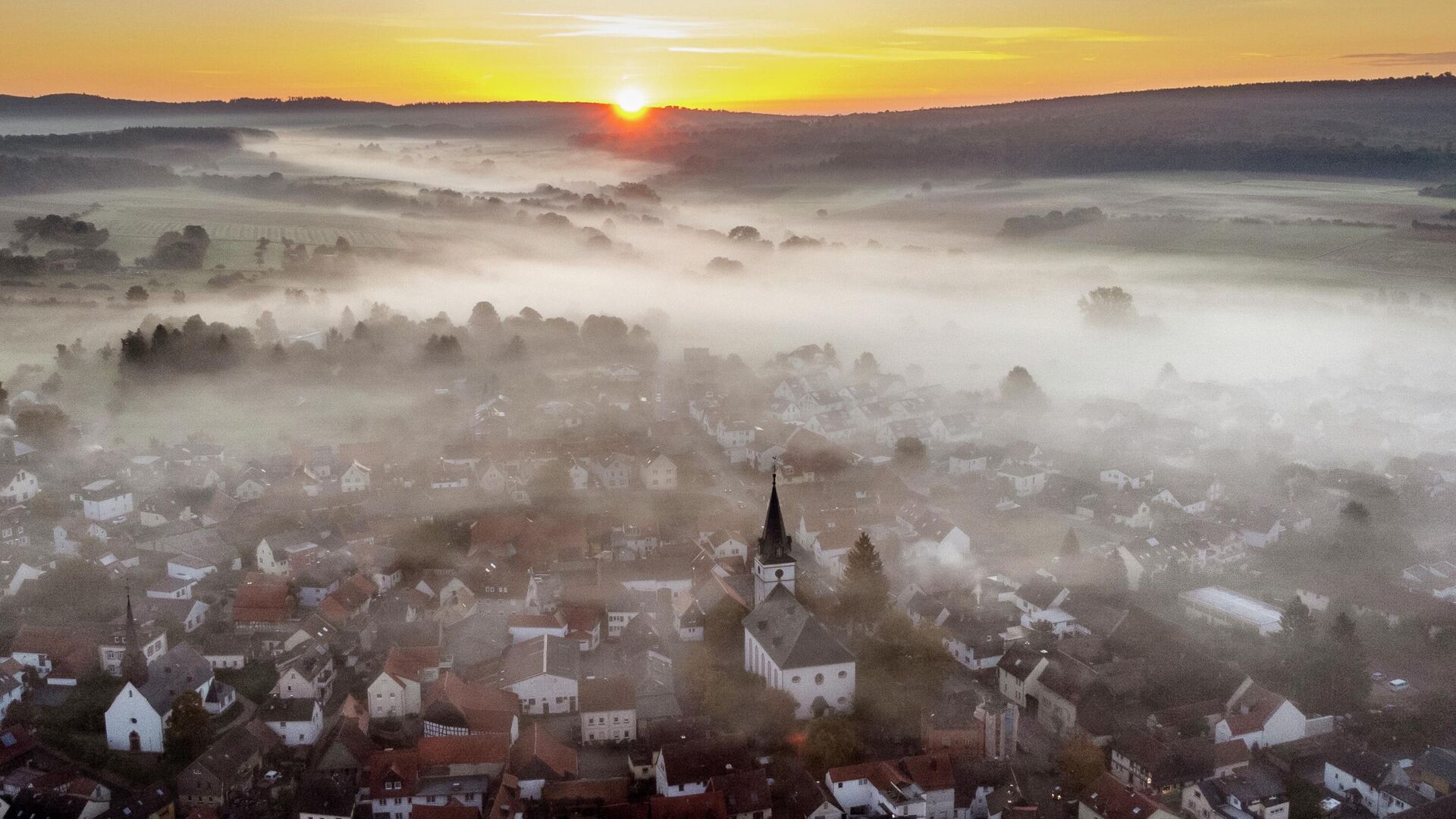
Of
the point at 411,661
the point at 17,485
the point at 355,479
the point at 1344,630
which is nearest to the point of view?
the point at 411,661

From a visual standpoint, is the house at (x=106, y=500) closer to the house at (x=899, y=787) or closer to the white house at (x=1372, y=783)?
the house at (x=899, y=787)

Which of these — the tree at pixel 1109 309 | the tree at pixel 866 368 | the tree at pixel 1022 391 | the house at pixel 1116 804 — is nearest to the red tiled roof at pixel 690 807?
the house at pixel 1116 804

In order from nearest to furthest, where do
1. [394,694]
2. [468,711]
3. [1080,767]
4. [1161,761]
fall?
[1080,767] → [1161,761] → [468,711] → [394,694]

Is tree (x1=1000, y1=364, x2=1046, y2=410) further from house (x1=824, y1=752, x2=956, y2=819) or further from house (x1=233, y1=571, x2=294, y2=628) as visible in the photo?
house (x1=233, y1=571, x2=294, y2=628)

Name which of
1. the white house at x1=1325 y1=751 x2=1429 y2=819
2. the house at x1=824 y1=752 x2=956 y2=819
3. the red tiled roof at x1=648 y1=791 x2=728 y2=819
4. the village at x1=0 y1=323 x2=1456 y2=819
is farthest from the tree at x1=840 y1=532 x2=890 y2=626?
the white house at x1=1325 y1=751 x2=1429 y2=819

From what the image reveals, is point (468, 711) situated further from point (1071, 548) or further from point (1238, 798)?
point (1071, 548)

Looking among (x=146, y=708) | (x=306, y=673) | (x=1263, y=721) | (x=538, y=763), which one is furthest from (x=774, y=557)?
(x=146, y=708)
